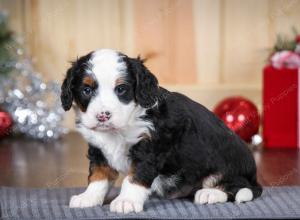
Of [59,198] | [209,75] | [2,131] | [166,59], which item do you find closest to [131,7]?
[166,59]

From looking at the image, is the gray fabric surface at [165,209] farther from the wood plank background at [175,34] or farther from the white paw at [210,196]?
the wood plank background at [175,34]

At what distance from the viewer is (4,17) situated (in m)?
4.45

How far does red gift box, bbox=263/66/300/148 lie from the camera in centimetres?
433

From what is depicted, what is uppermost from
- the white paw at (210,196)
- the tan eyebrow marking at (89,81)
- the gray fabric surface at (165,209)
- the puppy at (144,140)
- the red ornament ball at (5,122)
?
the tan eyebrow marking at (89,81)

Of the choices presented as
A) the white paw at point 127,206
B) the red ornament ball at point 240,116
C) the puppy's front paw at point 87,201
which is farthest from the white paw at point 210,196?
the red ornament ball at point 240,116

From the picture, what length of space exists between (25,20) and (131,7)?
78 centimetres

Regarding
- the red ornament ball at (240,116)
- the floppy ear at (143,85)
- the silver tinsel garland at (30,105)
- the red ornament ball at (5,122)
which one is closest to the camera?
the floppy ear at (143,85)

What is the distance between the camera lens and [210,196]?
2.56 metres

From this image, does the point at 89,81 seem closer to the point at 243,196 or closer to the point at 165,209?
the point at 165,209

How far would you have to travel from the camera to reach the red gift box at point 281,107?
14.2 ft

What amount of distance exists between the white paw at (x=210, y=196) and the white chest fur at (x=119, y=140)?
307 millimetres

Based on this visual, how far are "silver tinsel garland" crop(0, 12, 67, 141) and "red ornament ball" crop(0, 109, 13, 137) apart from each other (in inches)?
2.3

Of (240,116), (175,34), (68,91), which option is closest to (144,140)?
(68,91)

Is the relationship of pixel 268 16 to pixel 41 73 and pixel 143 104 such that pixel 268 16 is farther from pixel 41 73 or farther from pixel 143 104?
pixel 143 104
